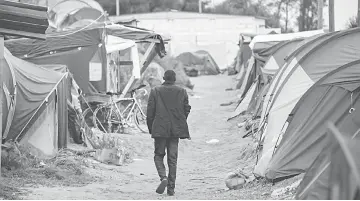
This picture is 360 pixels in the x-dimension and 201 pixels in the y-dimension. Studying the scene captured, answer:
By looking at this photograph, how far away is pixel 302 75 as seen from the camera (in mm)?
12383

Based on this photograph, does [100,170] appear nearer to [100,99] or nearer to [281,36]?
[100,99]

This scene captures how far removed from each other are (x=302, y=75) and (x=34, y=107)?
4.84 m

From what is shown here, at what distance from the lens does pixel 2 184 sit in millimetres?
10492

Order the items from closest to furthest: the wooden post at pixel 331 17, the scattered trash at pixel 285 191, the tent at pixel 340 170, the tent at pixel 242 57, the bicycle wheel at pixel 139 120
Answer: the tent at pixel 340 170 < the scattered trash at pixel 285 191 < the bicycle wheel at pixel 139 120 < the wooden post at pixel 331 17 < the tent at pixel 242 57

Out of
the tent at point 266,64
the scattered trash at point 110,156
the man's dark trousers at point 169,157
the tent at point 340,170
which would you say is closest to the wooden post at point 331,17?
the tent at point 266,64

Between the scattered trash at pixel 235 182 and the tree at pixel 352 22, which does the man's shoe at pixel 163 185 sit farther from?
the tree at pixel 352 22

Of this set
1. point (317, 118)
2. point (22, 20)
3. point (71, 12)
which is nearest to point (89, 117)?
point (22, 20)

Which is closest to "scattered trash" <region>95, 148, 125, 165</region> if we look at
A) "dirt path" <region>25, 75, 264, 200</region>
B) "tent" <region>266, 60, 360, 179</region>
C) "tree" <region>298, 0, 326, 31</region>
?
"dirt path" <region>25, 75, 264, 200</region>

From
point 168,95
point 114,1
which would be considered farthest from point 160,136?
point 114,1

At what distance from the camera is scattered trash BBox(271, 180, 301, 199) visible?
9.75 meters

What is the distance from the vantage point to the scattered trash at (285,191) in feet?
32.0

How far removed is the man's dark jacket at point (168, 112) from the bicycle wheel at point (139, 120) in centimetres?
826

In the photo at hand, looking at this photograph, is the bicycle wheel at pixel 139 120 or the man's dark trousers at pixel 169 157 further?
the bicycle wheel at pixel 139 120

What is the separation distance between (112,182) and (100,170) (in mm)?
1106
